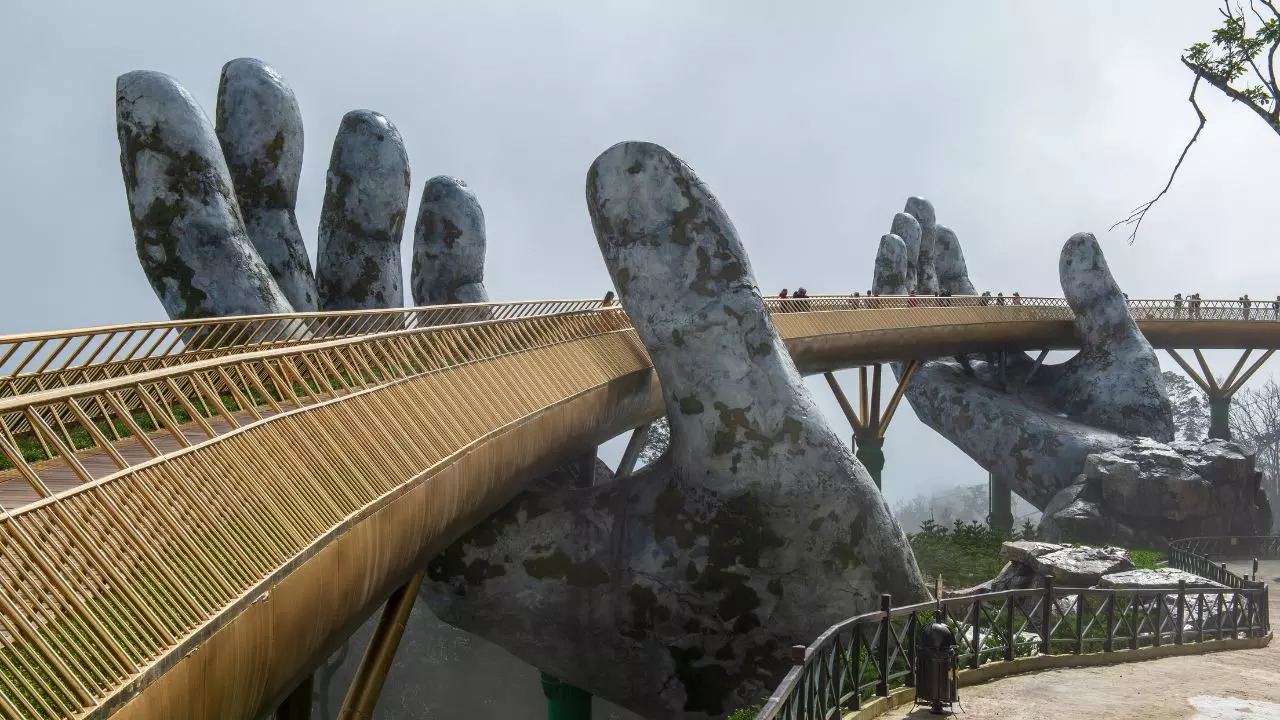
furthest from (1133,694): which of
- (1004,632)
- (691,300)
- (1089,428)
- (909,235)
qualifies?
(909,235)

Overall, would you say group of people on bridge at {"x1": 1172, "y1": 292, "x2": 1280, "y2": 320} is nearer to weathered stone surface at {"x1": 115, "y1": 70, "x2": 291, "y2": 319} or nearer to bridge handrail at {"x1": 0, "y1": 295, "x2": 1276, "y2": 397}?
bridge handrail at {"x1": 0, "y1": 295, "x2": 1276, "y2": 397}

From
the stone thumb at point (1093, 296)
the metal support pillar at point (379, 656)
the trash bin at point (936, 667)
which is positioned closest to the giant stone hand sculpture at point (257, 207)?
the metal support pillar at point (379, 656)

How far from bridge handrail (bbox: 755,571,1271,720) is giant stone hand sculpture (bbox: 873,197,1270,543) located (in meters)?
8.75

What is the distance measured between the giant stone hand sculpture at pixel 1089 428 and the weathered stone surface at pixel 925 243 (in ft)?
0.34

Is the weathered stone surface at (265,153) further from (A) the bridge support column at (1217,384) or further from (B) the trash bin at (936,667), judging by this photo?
(A) the bridge support column at (1217,384)

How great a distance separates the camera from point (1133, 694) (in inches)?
502

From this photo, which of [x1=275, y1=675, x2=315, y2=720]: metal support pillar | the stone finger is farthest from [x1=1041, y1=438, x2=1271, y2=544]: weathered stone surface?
[x1=275, y1=675, x2=315, y2=720]: metal support pillar

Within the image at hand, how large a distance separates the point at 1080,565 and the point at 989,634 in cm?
431

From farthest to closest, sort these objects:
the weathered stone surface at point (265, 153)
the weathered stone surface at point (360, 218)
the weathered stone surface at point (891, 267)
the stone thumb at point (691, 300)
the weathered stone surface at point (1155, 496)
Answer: the weathered stone surface at point (891, 267), the weathered stone surface at point (1155, 496), the weathered stone surface at point (360, 218), the weathered stone surface at point (265, 153), the stone thumb at point (691, 300)

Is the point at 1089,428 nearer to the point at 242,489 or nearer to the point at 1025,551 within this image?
the point at 1025,551

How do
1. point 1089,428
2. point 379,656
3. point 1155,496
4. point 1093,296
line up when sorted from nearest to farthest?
point 379,656, point 1155,496, point 1089,428, point 1093,296

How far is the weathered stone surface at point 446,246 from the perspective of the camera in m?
25.2

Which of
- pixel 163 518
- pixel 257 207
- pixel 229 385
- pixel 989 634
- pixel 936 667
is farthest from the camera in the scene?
pixel 257 207

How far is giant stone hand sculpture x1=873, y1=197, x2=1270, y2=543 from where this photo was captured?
29.5 m
